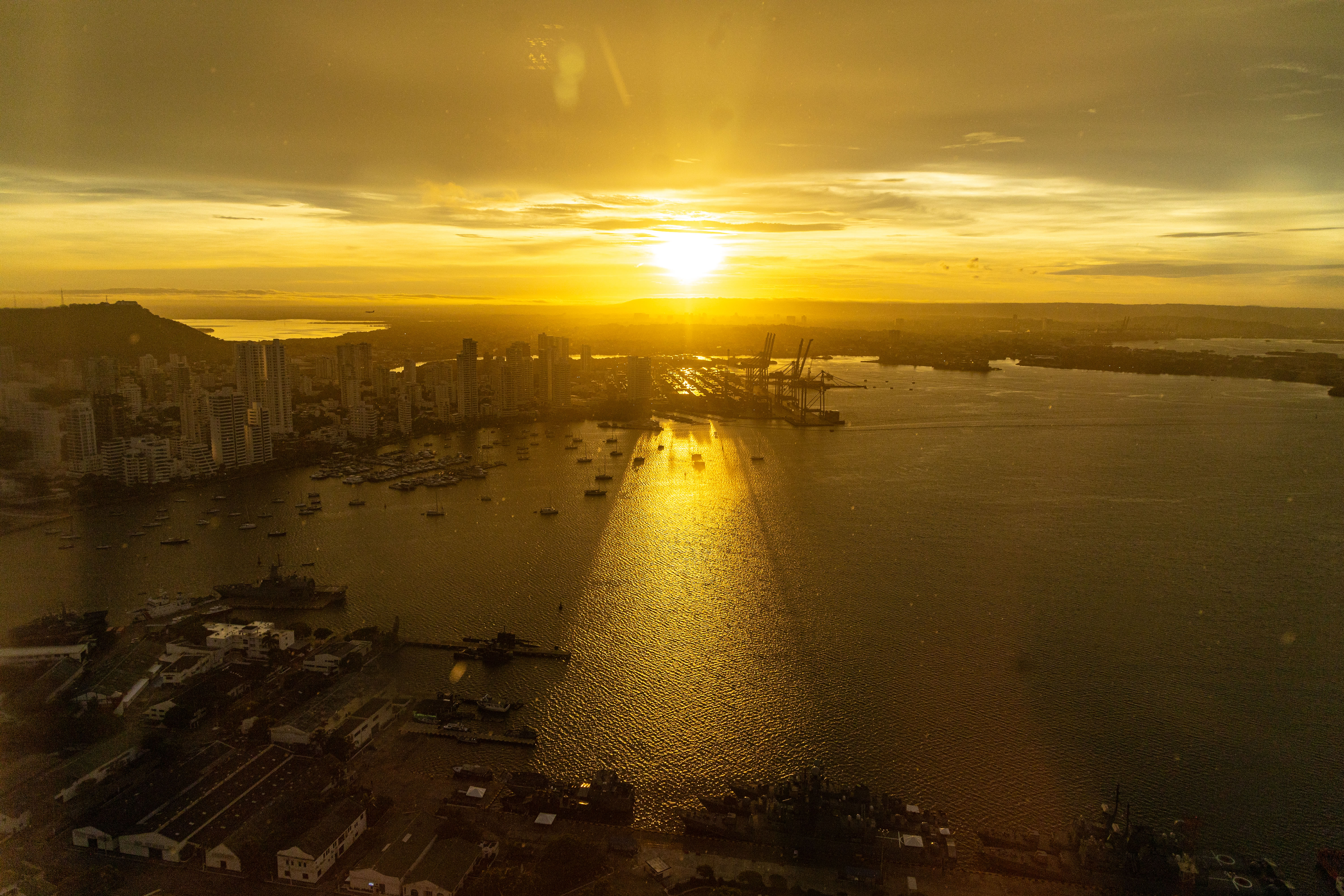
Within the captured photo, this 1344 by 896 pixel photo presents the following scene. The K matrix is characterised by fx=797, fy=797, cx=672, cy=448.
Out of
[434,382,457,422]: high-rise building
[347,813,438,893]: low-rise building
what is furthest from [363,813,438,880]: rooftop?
[434,382,457,422]: high-rise building

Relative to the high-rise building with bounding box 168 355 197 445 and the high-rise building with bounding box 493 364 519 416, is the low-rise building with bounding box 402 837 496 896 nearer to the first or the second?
the high-rise building with bounding box 168 355 197 445

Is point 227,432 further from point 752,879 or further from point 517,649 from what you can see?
point 752,879

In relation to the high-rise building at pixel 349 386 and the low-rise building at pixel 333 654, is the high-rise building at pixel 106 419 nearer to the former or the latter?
the high-rise building at pixel 349 386

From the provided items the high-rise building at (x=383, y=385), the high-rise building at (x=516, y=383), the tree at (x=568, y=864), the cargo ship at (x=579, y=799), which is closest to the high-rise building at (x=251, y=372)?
the high-rise building at (x=383, y=385)

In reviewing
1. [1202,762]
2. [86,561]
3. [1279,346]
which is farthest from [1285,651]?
[1279,346]

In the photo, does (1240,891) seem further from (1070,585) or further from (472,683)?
(472,683)
